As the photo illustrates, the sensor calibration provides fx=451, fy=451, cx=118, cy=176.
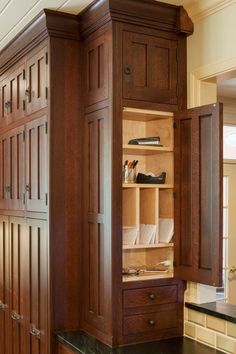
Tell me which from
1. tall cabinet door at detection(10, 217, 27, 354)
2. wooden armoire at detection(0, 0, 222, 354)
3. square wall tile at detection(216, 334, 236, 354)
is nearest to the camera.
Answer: square wall tile at detection(216, 334, 236, 354)

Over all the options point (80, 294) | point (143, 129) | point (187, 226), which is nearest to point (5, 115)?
point (143, 129)

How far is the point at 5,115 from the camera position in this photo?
3.45 metres

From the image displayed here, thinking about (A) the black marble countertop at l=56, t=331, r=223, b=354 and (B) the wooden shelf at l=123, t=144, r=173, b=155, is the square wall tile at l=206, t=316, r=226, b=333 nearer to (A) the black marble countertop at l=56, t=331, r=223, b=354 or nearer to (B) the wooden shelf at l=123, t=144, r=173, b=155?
(A) the black marble countertop at l=56, t=331, r=223, b=354

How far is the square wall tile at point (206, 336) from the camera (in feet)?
7.91

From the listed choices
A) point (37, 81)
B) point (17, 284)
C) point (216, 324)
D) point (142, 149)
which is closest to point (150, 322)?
point (216, 324)

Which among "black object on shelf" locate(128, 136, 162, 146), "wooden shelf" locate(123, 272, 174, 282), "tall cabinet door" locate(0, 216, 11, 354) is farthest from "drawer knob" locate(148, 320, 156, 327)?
"tall cabinet door" locate(0, 216, 11, 354)

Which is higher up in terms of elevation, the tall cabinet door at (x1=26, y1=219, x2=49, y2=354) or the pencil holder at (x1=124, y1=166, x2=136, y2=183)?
the pencil holder at (x1=124, y1=166, x2=136, y2=183)

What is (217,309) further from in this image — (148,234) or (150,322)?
(148,234)

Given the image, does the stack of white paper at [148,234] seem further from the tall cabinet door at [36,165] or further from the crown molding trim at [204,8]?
the crown molding trim at [204,8]

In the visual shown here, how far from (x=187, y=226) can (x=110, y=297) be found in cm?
57

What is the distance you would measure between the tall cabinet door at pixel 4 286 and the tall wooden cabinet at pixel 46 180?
20 centimetres

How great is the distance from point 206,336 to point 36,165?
1.44 m

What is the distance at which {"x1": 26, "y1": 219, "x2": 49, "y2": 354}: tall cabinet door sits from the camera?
2.74 meters

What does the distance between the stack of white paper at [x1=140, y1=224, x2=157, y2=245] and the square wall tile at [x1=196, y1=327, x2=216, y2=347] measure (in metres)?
0.55
